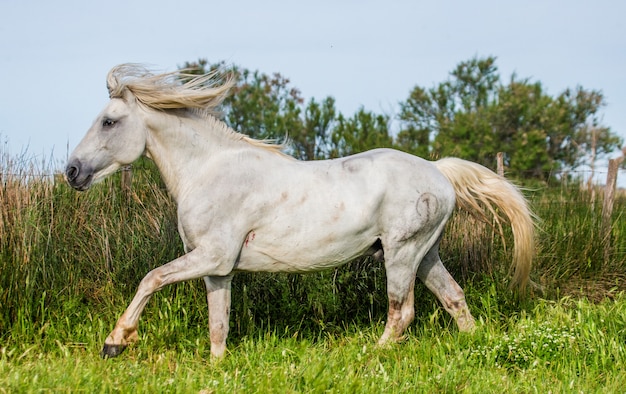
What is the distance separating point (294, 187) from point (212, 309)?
110 cm

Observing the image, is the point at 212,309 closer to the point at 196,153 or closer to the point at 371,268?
the point at 196,153

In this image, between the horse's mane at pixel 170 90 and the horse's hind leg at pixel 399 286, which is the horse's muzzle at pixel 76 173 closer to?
the horse's mane at pixel 170 90

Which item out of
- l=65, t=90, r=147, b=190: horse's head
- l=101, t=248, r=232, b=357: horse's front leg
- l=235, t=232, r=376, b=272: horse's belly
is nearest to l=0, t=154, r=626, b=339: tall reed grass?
l=235, t=232, r=376, b=272: horse's belly

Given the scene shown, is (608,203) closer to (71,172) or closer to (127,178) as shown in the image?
(127,178)

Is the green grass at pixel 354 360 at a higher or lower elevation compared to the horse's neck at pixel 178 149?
lower

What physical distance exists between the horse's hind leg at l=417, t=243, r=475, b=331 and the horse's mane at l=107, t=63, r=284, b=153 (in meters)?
1.61

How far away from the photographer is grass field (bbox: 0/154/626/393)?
4.33 m

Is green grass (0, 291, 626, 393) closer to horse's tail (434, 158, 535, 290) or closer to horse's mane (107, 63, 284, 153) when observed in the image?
horse's tail (434, 158, 535, 290)

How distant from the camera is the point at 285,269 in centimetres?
526

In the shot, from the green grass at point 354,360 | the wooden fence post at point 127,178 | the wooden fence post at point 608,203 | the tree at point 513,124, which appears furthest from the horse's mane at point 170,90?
the tree at point 513,124

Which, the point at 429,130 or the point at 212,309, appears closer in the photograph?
the point at 212,309

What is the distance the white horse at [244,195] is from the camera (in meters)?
4.96

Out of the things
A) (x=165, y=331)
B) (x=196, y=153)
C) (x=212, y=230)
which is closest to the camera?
(x=212, y=230)

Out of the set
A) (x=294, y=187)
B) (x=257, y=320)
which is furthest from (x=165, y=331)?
(x=294, y=187)
